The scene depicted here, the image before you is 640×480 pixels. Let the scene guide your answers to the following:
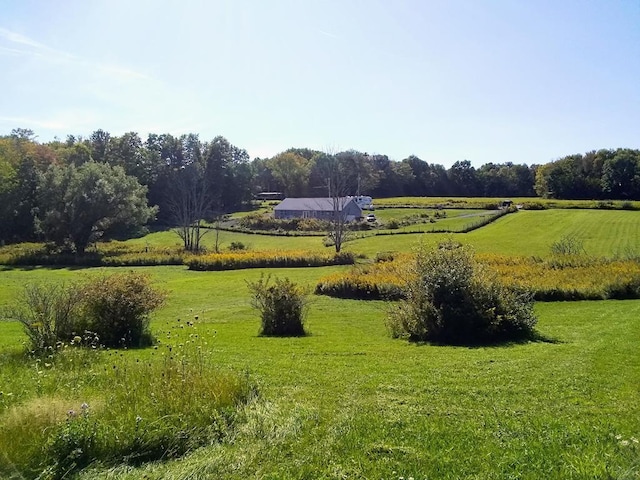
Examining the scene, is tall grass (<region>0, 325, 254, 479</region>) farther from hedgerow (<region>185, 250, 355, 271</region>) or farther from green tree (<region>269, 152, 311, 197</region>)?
green tree (<region>269, 152, 311, 197</region>)

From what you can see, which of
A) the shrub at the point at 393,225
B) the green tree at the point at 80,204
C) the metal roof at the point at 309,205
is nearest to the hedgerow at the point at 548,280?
the green tree at the point at 80,204

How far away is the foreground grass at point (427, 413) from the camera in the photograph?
5.43 meters

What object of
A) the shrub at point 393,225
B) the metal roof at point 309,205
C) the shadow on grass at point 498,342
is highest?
the metal roof at point 309,205

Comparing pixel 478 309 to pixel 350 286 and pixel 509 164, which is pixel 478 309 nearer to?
pixel 350 286

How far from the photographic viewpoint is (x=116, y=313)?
14.5 metres

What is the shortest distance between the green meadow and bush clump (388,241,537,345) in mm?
951

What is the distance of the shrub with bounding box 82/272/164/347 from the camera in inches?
563

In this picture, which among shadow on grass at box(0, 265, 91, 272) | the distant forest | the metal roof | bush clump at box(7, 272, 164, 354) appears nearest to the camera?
bush clump at box(7, 272, 164, 354)

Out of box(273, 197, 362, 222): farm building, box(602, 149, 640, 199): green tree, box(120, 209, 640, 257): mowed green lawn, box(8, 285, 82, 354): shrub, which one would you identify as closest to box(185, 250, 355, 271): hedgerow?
box(120, 209, 640, 257): mowed green lawn

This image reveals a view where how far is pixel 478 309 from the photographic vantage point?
611 inches

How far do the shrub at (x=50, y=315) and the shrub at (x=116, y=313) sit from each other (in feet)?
1.60

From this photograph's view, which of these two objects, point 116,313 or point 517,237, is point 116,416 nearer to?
point 116,313

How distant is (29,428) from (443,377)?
626 cm

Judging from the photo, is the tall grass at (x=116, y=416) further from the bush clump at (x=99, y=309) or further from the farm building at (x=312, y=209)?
the farm building at (x=312, y=209)
